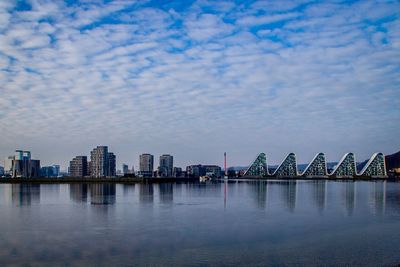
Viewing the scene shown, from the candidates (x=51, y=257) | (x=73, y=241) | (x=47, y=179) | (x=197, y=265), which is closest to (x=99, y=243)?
(x=73, y=241)

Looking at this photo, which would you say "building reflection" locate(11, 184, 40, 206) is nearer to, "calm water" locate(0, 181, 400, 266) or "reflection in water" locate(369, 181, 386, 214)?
"calm water" locate(0, 181, 400, 266)

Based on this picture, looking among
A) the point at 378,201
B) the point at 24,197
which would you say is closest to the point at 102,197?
the point at 24,197

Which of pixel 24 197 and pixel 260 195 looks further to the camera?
pixel 260 195

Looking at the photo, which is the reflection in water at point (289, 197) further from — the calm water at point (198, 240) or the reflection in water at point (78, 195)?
the reflection in water at point (78, 195)

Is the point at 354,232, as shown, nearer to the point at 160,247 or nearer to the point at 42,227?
the point at 160,247

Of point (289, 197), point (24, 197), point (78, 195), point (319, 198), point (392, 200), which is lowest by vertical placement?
point (78, 195)

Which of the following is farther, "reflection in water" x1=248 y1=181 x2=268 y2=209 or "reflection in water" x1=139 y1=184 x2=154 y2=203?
"reflection in water" x1=139 y1=184 x2=154 y2=203

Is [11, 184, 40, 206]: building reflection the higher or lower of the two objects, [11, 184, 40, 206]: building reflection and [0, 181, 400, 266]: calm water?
the lower

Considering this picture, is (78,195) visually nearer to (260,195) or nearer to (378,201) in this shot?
(260,195)

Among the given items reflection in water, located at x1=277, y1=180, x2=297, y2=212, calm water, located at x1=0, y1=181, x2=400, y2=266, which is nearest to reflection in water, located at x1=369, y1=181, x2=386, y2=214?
calm water, located at x1=0, y1=181, x2=400, y2=266

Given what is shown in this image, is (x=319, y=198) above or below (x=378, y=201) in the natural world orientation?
below

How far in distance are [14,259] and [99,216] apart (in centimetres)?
1268

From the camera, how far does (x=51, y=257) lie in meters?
15.6

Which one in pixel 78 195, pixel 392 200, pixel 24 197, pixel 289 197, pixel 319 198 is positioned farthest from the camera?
pixel 78 195
